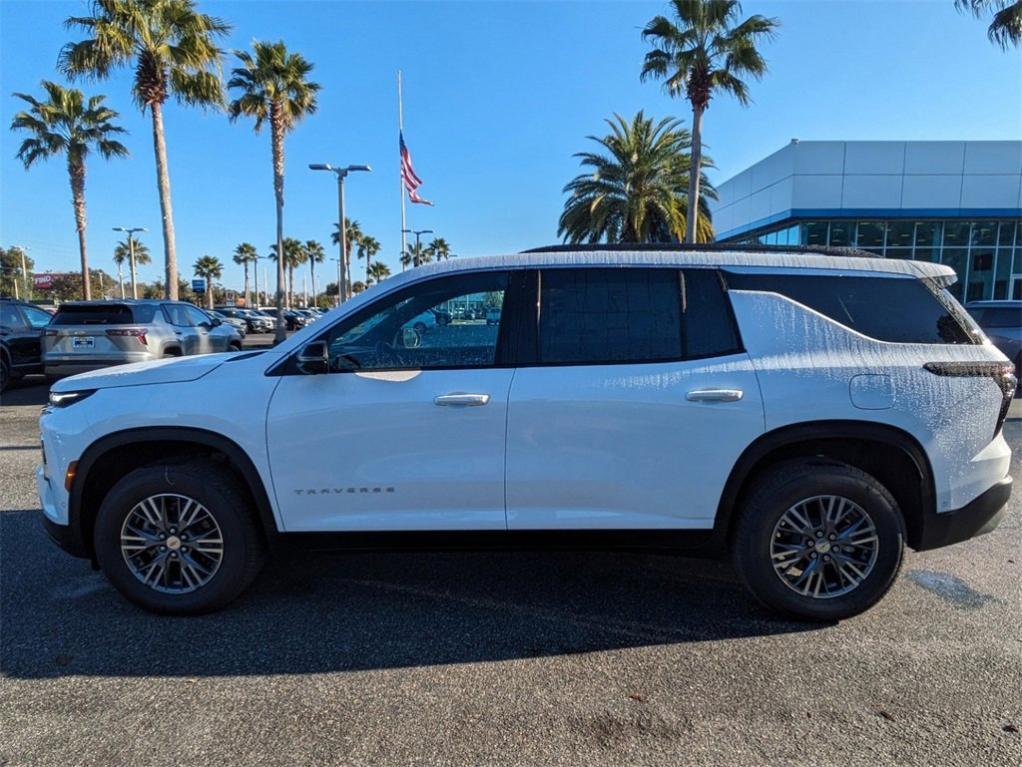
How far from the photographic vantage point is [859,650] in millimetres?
2998

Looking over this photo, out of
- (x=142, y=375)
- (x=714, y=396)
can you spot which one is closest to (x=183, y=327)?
(x=142, y=375)

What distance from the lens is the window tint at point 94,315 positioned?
32.1 ft

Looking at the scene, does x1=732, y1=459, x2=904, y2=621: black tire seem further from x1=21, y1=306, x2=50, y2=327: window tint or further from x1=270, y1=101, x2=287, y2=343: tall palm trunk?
x1=270, y1=101, x2=287, y2=343: tall palm trunk

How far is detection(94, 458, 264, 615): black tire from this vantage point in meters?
3.18

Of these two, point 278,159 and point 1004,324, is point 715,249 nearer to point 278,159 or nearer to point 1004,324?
point 1004,324

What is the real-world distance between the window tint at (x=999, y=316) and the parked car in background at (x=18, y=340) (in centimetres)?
1682

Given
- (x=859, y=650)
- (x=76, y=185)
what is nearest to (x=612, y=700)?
(x=859, y=650)

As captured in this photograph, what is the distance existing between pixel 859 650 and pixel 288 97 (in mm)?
28626

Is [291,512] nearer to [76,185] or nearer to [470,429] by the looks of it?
[470,429]

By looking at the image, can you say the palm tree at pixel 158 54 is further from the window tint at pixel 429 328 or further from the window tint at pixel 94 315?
the window tint at pixel 429 328

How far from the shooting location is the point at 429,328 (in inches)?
132

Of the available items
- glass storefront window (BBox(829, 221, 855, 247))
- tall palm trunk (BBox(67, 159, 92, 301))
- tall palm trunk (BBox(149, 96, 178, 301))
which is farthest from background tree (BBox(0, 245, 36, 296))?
glass storefront window (BBox(829, 221, 855, 247))

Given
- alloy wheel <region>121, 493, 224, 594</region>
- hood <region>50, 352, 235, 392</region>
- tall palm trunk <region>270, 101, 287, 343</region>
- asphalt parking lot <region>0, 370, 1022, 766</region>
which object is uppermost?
tall palm trunk <region>270, 101, 287, 343</region>

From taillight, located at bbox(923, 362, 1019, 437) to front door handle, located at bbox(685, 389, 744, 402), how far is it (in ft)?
3.13
